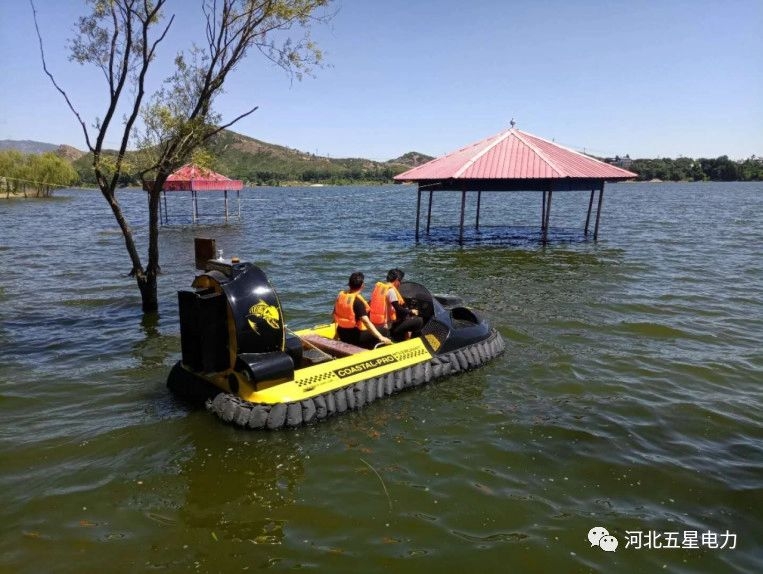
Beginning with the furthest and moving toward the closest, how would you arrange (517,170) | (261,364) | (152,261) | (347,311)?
(517,170) → (152,261) → (347,311) → (261,364)

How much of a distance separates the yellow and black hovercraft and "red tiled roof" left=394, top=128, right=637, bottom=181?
52.9ft

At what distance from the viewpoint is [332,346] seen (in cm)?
833

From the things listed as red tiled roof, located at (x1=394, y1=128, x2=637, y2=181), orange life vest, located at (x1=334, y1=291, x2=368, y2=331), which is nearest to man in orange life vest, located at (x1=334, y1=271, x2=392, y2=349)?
orange life vest, located at (x1=334, y1=291, x2=368, y2=331)

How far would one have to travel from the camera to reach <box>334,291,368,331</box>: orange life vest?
27.5 ft

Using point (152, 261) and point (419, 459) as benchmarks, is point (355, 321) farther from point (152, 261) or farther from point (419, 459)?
point (152, 261)

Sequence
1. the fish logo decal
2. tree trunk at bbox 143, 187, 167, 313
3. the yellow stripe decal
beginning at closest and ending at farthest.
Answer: the fish logo decal → the yellow stripe decal → tree trunk at bbox 143, 187, 167, 313

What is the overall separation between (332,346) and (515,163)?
1781 centimetres

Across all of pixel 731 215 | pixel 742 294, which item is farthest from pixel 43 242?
pixel 731 215

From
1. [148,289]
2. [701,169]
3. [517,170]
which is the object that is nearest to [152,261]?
[148,289]

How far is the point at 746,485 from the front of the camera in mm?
5906

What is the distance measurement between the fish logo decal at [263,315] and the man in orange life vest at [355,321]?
1.63 meters

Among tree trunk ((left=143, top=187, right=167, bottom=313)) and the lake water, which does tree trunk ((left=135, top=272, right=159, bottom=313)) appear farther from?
the lake water

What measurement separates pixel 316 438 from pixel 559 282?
12.2 meters

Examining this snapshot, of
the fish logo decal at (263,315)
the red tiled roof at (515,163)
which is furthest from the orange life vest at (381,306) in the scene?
the red tiled roof at (515,163)
